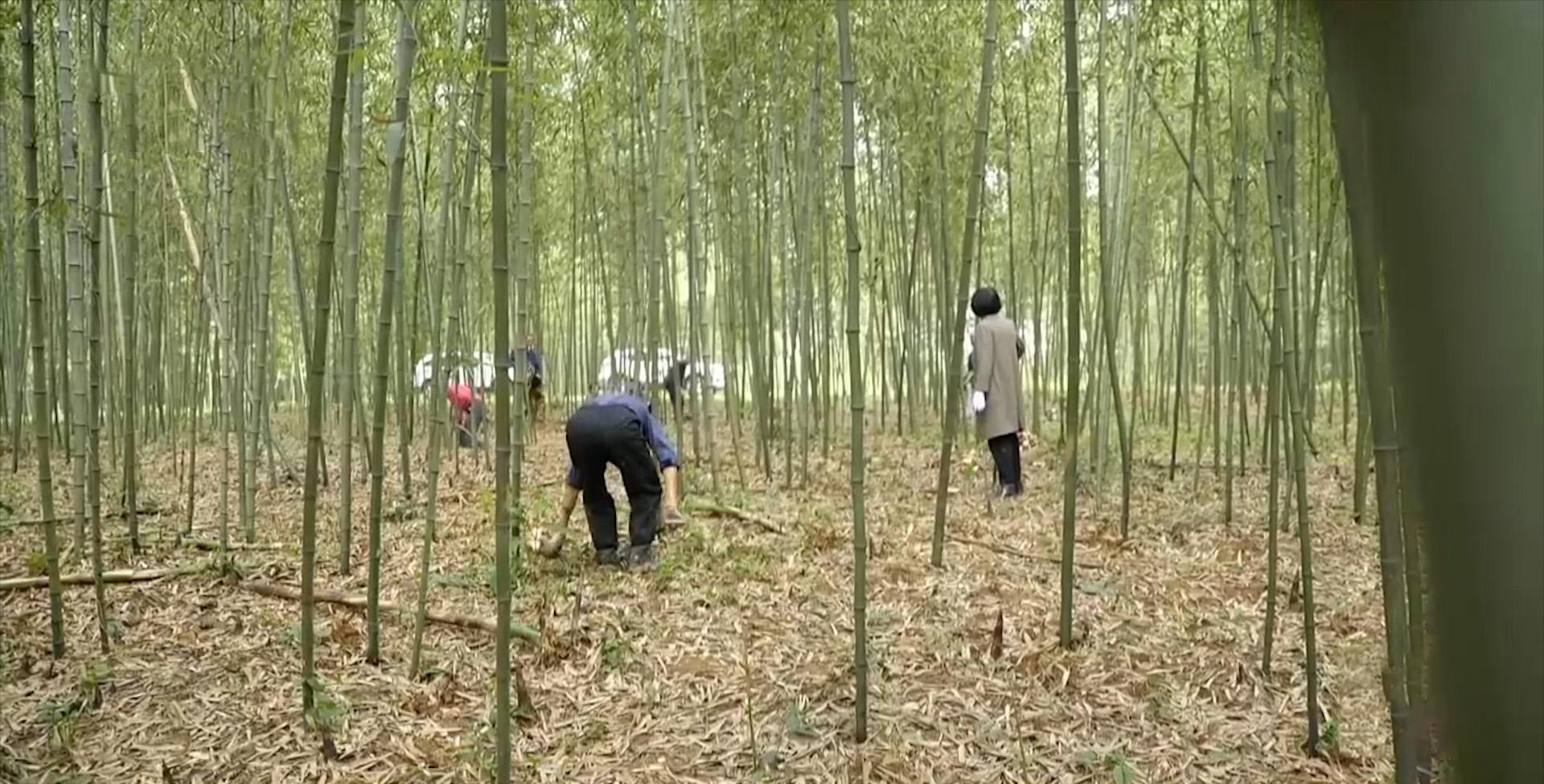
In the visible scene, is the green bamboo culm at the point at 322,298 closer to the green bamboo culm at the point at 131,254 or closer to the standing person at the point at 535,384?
the green bamboo culm at the point at 131,254

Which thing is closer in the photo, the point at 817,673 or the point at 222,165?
the point at 817,673

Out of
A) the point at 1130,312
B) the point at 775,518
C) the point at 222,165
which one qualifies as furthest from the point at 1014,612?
the point at 1130,312

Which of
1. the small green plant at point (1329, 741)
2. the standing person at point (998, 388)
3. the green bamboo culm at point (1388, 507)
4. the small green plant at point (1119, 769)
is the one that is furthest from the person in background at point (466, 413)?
the green bamboo culm at point (1388, 507)

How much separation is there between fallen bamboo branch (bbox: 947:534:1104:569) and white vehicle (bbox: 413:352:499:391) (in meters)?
2.02

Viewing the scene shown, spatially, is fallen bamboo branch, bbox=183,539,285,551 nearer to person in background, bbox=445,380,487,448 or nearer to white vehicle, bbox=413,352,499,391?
white vehicle, bbox=413,352,499,391

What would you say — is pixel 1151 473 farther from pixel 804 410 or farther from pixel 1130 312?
pixel 1130 312

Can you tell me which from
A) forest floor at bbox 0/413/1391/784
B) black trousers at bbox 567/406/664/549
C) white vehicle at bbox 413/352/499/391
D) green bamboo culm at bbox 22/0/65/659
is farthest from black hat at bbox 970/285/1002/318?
green bamboo culm at bbox 22/0/65/659

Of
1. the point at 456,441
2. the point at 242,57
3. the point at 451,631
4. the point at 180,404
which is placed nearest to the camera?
the point at 451,631

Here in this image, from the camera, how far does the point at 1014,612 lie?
11.0ft

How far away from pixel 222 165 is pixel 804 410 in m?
3.22

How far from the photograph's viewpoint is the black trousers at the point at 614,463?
3854 millimetres

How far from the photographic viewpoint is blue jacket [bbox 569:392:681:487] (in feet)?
12.9

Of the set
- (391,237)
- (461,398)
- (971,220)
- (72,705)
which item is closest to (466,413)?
(461,398)

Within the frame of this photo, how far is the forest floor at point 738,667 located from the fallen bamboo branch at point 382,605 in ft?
0.12
